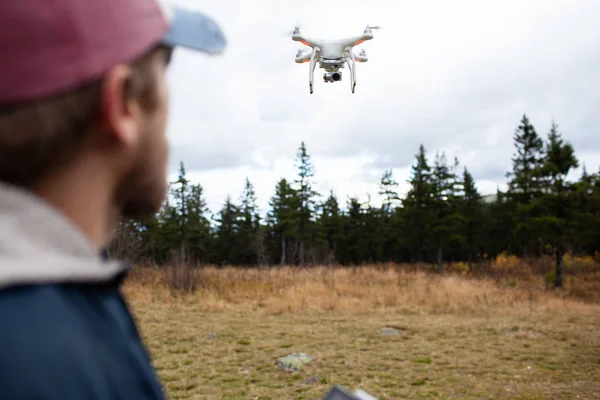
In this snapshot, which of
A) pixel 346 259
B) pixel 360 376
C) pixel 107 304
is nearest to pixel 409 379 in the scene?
pixel 360 376

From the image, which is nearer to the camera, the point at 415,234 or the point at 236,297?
the point at 236,297

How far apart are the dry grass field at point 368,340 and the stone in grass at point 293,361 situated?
0.36 feet

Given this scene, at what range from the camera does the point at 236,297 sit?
1301cm

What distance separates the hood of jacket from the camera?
1.41 feet

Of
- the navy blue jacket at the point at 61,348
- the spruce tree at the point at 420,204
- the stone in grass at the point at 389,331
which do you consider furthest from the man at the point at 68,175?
the spruce tree at the point at 420,204

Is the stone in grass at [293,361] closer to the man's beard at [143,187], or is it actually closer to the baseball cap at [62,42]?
the man's beard at [143,187]

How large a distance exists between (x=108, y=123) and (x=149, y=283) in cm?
1562

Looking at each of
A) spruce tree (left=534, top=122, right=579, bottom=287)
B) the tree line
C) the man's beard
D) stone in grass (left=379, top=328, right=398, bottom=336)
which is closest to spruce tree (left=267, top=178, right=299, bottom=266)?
the tree line

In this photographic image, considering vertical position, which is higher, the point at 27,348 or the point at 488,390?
the point at 27,348

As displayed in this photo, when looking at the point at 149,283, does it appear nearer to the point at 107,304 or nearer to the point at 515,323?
the point at 515,323

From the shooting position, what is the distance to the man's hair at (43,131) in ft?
1.50

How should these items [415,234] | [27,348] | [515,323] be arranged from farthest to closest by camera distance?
1. [415,234]
2. [515,323]
3. [27,348]

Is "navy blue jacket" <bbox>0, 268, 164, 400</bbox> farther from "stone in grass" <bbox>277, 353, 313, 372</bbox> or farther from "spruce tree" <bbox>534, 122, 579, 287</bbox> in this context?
"spruce tree" <bbox>534, 122, 579, 287</bbox>

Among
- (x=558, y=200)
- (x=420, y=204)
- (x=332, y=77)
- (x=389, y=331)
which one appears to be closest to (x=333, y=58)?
(x=332, y=77)
